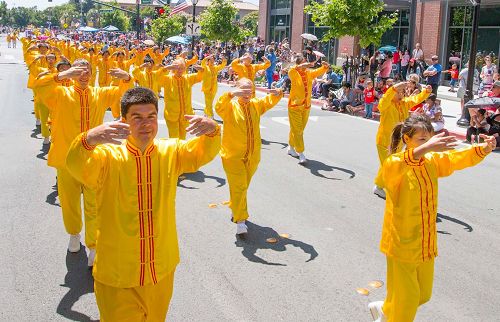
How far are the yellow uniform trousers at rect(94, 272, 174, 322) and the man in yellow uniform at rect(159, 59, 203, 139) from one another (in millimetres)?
7188

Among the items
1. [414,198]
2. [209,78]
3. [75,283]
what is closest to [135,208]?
[414,198]

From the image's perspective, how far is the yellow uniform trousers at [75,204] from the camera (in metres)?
6.02

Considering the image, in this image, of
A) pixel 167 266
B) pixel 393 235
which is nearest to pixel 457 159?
pixel 393 235

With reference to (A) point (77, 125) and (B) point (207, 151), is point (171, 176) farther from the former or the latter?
(A) point (77, 125)

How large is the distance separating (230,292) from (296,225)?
232 centimetres

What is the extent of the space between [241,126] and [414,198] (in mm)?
3248

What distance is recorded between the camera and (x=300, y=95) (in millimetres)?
11609

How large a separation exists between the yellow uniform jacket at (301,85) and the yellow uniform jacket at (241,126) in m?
4.13

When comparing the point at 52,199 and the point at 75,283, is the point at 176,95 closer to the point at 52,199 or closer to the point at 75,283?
the point at 52,199

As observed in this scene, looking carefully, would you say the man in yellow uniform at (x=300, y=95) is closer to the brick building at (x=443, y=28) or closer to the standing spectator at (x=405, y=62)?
the brick building at (x=443, y=28)

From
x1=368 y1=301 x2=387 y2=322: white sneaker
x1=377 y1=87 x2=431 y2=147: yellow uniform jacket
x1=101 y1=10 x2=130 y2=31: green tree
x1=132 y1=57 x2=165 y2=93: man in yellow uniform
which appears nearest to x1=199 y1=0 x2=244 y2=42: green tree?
x1=132 y1=57 x2=165 y2=93: man in yellow uniform

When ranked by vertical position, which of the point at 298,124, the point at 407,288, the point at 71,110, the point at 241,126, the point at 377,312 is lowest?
the point at 377,312

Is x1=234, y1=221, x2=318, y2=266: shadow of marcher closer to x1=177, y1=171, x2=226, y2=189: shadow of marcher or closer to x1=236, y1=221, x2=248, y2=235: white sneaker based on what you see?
x1=236, y1=221, x2=248, y2=235: white sneaker

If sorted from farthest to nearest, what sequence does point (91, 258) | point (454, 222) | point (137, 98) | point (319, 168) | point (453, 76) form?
point (453, 76)
point (319, 168)
point (454, 222)
point (91, 258)
point (137, 98)
